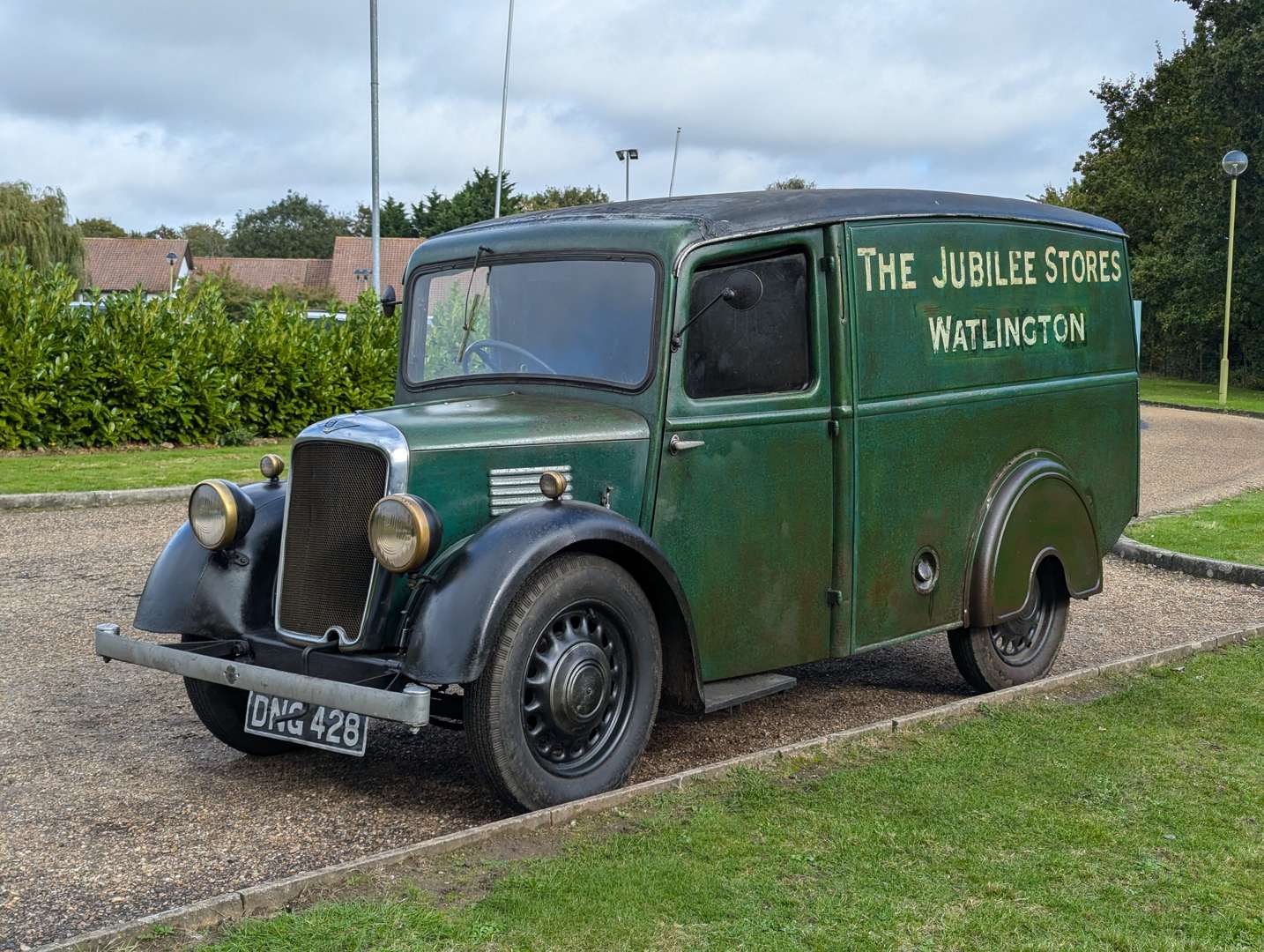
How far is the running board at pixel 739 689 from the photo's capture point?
17.6ft

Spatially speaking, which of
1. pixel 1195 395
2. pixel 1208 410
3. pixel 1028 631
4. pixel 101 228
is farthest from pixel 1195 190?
pixel 101 228

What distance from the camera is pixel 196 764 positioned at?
5.61 meters

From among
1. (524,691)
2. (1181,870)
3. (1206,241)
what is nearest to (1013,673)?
(1181,870)

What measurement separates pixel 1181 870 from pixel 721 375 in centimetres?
242

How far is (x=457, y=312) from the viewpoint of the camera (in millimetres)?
6043

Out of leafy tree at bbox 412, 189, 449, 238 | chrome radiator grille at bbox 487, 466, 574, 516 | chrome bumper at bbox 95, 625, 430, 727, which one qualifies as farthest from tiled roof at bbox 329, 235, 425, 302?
chrome radiator grille at bbox 487, 466, 574, 516

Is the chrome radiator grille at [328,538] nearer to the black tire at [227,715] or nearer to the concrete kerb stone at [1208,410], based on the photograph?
the black tire at [227,715]

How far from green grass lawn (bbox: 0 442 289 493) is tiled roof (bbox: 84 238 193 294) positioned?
229 feet

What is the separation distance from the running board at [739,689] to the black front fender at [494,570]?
52cm

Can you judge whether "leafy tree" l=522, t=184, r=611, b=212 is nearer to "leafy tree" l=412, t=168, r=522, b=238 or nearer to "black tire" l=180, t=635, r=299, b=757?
"leafy tree" l=412, t=168, r=522, b=238

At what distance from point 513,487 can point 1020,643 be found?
3207mm

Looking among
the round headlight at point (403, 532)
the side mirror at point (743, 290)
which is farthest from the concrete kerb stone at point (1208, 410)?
the round headlight at point (403, 532)

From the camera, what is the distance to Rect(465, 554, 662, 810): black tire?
4656 mm

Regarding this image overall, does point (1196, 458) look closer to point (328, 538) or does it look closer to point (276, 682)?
point (328, 538)
